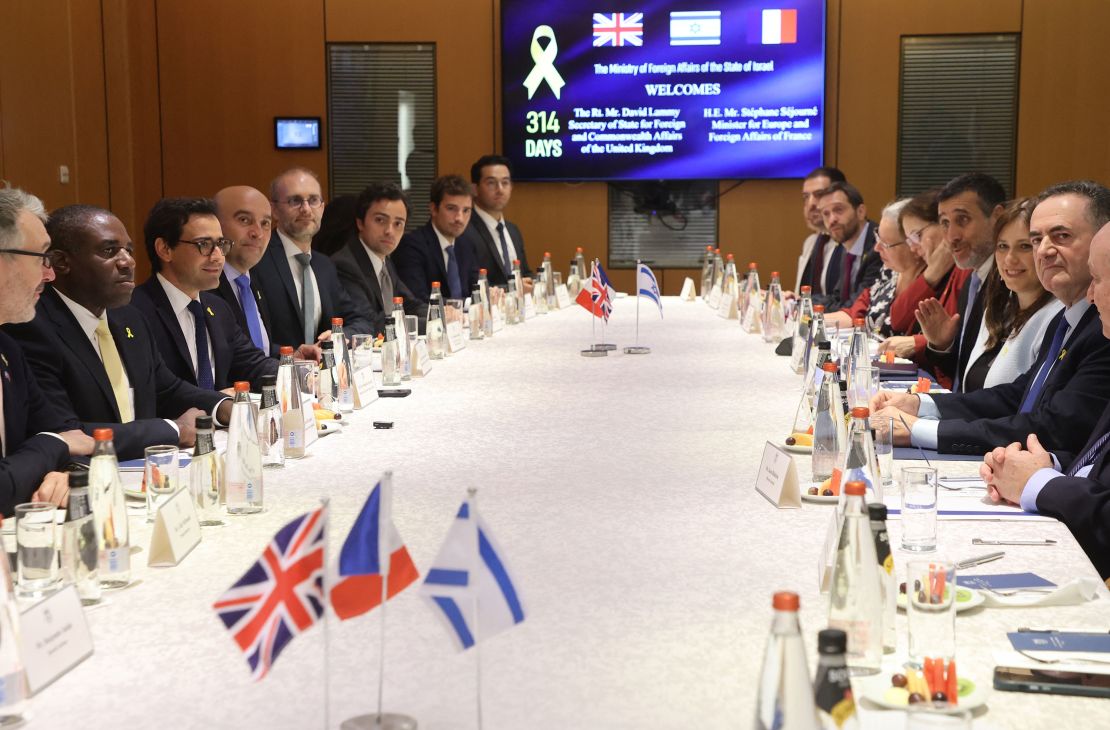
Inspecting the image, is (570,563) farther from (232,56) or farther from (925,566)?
(232,56)

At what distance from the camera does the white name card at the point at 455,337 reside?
4.96 meters

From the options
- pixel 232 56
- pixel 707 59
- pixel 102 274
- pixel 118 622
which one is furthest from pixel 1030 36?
pixel 118 622

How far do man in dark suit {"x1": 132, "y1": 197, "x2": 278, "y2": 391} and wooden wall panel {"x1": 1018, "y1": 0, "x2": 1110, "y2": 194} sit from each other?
6.05 metres

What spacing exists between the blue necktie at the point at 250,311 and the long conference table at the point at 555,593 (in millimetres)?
1633

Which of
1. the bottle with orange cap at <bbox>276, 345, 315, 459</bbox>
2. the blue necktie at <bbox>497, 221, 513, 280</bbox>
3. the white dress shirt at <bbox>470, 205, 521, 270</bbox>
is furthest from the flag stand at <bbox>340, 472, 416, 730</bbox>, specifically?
the blue necktie at <bbox>497, 221, 513, 280</bbox>

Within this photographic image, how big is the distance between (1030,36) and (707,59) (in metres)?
2.14

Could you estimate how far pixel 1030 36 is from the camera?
8359mm

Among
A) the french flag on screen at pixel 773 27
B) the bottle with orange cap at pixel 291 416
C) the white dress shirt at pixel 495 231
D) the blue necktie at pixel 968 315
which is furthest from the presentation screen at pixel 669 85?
the bottle with orange cap at pixel 291 416

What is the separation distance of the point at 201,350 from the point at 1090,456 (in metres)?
2.78

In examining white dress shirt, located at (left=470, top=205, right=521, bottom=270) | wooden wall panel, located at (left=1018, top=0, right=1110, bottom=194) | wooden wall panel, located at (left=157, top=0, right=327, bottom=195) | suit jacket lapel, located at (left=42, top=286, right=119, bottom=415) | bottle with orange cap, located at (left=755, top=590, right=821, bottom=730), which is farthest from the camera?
wooden wall panel, located at (left=157, top=0, right=327, bottom=195)

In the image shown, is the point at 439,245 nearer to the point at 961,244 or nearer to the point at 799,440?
the point at 961,244

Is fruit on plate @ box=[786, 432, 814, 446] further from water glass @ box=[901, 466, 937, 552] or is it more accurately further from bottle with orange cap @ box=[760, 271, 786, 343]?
Result: bottle with orange cap @ box=[760, 271, 786, 343]

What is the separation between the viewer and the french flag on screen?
840 cm

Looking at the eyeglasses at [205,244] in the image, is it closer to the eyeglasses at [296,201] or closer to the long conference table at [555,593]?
the long conference table at [555,593]
